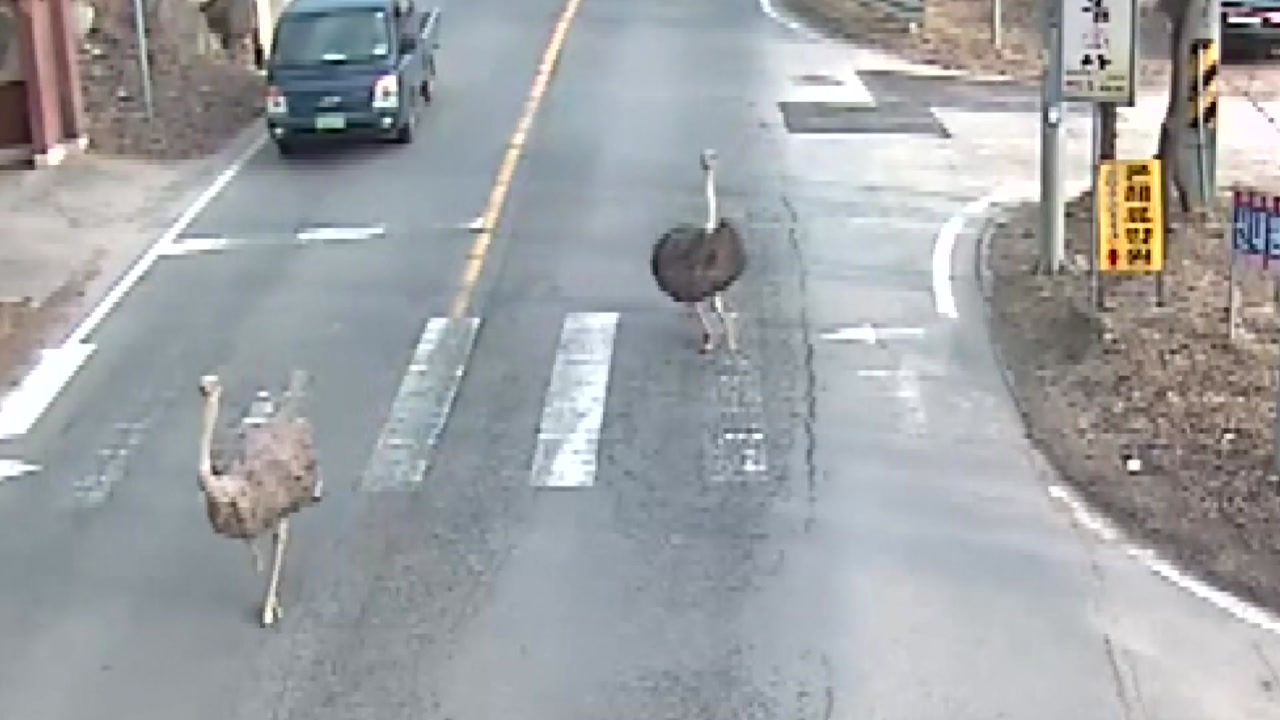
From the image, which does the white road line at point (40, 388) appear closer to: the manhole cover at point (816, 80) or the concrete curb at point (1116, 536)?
the concrete curb at point (1116, 536)

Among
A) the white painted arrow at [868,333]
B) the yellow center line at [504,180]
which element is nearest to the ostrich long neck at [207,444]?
the yellow center line at [504,180]

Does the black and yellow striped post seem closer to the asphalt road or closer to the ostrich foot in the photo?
the asphalt road

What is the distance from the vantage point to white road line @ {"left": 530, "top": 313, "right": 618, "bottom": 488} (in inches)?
612

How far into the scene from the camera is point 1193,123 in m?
21.3

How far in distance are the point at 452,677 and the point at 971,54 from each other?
2191 centimetres

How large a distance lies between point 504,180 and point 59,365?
23.1ft

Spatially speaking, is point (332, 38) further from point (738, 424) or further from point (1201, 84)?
point (738, 424)

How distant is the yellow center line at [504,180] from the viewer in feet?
66.1

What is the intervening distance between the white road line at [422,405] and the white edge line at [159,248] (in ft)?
10.5

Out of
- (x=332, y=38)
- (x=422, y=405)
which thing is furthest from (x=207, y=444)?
(x=332, y=38)

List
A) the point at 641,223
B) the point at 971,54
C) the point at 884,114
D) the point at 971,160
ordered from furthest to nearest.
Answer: the point at 971,54 → the point at 884,114 → the point at 971,160 → the point at 641,223

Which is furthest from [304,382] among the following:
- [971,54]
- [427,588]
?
[971,54]

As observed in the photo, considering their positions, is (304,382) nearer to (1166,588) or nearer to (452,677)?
(452,677)

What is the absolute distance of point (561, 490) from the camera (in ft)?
49.8
